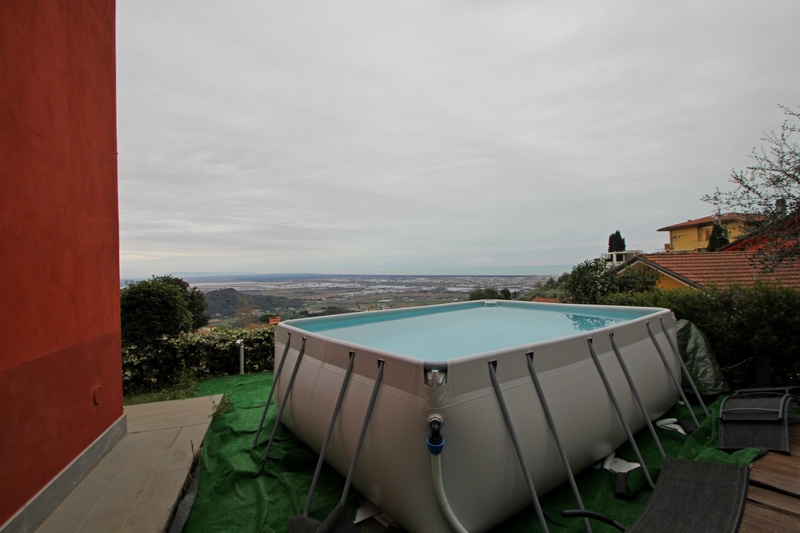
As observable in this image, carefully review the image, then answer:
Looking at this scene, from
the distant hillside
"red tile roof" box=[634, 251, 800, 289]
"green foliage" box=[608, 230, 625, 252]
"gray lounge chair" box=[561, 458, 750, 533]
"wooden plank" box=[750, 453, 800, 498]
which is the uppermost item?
"green foliage" box=[608, 230, 625, 252]

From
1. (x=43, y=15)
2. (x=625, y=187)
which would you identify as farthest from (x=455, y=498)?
(x=625, y=187)

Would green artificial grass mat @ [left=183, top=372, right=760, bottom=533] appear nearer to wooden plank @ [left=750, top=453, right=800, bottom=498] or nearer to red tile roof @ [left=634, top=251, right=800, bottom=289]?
wooden plank @ [left=750, top=453, right=800, bottom=498]

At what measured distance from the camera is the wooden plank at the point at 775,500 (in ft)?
6.42

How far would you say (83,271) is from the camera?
3.13 metres

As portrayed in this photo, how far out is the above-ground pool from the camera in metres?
1.94

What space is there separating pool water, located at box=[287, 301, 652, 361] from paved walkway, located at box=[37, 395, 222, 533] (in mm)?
1582

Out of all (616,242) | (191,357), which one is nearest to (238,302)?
(191,357)

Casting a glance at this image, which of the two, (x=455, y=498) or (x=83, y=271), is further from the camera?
(x=83, y=271)

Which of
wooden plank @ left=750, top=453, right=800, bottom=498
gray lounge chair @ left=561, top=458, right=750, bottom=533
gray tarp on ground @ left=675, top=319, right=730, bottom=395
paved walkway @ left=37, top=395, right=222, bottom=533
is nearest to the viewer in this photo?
gray lounge chair @ left=561, top=458, right=750, bottom=533

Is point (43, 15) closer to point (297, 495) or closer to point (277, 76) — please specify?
point (297, 495)

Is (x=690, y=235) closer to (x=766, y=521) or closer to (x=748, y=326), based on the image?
(x=748, y=326)

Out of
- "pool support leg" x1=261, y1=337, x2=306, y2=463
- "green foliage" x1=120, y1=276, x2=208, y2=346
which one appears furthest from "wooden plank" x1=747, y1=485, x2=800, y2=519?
→ "green foliage" x1=120, y1=276, x2=208, y2=346

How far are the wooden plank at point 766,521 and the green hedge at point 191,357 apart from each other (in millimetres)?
6396

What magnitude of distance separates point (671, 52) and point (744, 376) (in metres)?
5.17
